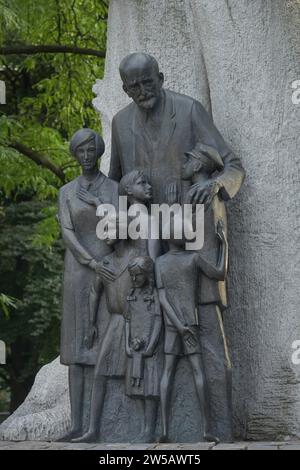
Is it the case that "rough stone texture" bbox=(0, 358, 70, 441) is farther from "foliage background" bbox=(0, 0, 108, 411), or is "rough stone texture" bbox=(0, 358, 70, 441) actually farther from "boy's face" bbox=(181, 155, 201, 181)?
"foliage background" bbox=(0, 0, 108, 411)

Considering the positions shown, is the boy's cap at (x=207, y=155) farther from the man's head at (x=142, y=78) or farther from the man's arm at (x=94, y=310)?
the man's arm at (x=94, y=310)

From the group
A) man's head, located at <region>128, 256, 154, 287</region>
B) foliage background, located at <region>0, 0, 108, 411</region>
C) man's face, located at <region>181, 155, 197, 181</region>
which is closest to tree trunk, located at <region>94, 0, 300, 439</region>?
man's face, located at <region>181, 155, 197, 181</region>

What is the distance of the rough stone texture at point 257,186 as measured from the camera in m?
9.16

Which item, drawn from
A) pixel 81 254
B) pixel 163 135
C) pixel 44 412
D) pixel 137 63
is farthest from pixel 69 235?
pixel 44 412

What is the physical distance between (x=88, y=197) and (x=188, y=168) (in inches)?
29.4

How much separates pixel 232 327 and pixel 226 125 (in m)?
1.49

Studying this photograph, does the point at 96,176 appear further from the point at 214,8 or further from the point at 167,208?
the point at 214,8

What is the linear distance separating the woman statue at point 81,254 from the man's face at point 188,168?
1.66ft

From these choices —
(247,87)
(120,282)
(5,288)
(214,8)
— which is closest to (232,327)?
(120,282)

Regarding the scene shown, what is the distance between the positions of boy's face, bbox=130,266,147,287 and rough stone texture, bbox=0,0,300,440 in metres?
0.86

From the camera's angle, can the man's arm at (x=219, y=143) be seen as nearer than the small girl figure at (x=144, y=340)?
No

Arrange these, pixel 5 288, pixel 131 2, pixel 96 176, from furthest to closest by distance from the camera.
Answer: pixel 5 288 → pixel 131 2 → pixel 96 176

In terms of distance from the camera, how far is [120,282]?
8.77 meters

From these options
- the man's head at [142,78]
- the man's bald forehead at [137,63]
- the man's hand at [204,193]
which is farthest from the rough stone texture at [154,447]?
the man's bald forehead at [137,63]
